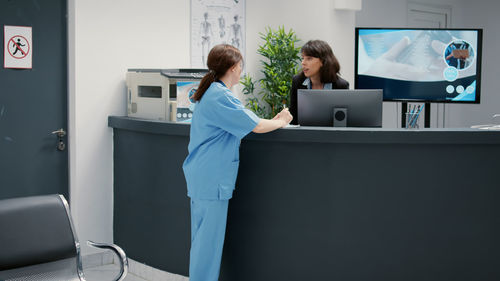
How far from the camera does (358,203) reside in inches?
111

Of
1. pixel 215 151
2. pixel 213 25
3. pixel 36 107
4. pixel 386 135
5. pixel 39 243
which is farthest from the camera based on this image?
pixel 213 25

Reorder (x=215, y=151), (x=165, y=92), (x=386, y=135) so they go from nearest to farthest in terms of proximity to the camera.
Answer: (x=386, y=135), (x=215, y=151), (x=165, y=92)

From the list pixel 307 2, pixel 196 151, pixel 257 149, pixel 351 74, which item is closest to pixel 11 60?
pixel 196 151

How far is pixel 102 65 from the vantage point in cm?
377

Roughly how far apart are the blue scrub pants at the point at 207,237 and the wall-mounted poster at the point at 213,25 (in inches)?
65.1

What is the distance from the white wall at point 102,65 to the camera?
3693 millimetres

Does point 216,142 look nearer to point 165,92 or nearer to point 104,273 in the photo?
point 165,92

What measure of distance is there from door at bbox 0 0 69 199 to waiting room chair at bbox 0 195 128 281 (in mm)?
1284

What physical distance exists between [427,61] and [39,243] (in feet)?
11.5

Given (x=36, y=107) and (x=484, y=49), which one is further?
(x=484, y=49)

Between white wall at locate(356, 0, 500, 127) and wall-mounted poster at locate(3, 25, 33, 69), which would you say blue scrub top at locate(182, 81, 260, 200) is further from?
white wall at locate(356, 0, 500, 127)

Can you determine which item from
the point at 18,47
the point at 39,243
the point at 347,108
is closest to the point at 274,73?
the point at 347,108

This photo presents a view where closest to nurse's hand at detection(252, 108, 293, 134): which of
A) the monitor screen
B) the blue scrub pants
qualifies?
the blue scrub pants

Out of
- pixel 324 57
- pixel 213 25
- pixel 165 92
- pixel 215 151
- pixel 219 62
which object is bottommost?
pixel 215 151
